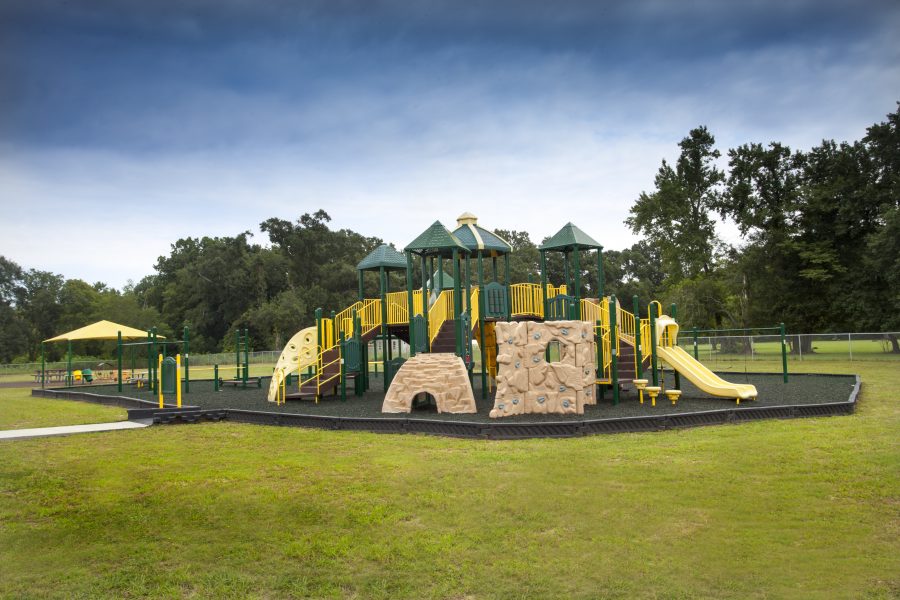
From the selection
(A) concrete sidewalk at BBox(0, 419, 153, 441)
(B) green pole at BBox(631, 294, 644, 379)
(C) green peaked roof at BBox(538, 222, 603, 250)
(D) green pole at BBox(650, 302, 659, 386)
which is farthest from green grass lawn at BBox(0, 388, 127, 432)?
(D) green pole at BBox(650, 302, 659, 386)

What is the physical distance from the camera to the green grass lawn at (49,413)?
1578 cm

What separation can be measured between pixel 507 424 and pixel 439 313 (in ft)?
21.0

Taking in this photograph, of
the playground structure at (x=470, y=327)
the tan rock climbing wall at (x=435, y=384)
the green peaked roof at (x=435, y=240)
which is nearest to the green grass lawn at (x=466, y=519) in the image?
the tan rock climbing wall at (x=435, y=384)

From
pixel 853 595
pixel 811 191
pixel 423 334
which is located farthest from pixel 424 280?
pixel 811 191

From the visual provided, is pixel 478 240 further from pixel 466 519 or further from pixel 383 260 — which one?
pixel 466 519

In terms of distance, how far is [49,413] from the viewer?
706 inches

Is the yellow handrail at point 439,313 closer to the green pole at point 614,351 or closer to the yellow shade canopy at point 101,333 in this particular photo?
the green pole at point 614,351

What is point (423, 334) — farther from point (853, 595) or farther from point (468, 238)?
point (853, 595)

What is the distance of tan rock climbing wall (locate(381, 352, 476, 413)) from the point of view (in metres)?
14.7

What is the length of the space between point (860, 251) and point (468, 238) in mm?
31138

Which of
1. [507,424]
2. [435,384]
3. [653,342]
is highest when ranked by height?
[653,342]

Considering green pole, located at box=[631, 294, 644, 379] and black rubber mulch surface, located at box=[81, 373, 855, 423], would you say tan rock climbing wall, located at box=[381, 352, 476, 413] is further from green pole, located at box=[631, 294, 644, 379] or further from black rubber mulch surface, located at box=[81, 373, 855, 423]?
green pole, located at box=[631, 294, 644, 379]

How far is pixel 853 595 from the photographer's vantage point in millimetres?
4957

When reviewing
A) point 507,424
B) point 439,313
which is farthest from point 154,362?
point 507,424
